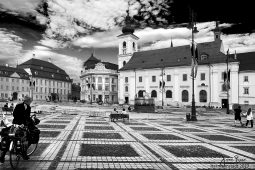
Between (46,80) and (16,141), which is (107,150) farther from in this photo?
(46,80)

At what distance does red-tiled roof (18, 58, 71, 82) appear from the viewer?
93.6 meters

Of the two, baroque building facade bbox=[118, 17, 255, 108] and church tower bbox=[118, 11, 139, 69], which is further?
church tower bbox=[118, 11, 139, 69]

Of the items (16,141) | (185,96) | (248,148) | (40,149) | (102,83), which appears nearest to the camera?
(16,141)

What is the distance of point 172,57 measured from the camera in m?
65.8

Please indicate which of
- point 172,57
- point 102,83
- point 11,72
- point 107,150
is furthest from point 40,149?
point 11,72

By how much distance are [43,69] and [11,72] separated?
13.4 metres

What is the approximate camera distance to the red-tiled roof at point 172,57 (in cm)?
5897

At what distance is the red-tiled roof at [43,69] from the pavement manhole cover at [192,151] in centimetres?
9153

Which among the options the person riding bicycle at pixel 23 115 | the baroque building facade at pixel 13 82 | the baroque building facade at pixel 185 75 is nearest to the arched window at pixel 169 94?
the baroque building facade at pixel 185 75

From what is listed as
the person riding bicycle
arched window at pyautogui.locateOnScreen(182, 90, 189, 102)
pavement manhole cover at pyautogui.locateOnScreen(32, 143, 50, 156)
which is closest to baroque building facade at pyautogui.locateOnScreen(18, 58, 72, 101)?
arched window at pyautogui.locateOnScreen(182, 90, 189, 102)

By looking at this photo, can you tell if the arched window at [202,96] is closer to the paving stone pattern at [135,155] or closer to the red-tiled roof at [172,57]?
the red-tiled roof at [172,57]

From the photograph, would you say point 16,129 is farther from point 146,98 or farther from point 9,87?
point 9,87

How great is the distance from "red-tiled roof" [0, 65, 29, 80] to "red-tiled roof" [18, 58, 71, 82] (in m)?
2.96

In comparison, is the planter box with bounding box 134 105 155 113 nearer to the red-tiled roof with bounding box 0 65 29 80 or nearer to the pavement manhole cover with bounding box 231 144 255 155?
the pavement manhole cover with bounding box 231 144 255 155
